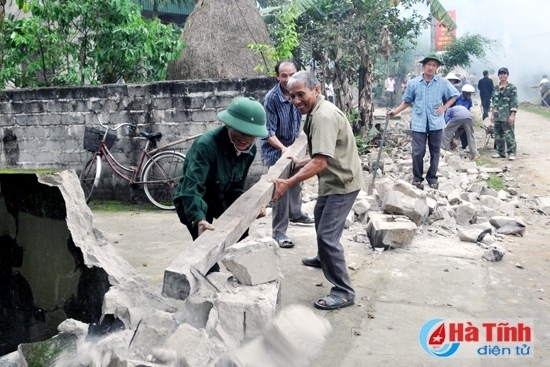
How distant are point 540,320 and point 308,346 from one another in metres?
1.80

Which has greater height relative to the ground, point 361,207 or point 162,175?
point 162,175

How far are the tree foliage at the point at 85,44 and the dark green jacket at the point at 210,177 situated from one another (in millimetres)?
4937

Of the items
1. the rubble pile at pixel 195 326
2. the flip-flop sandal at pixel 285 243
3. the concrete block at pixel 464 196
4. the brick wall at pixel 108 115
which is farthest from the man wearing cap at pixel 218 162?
the concrete block at pixel 464 196

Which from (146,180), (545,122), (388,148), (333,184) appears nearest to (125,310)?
(333,184)

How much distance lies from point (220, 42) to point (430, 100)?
3.07 m

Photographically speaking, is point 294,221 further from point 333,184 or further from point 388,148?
point 388,148

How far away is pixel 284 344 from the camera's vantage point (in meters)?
2.85

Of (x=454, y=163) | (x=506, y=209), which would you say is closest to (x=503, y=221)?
(x=506, y=209)

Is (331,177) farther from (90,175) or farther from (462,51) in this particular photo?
(462,51)

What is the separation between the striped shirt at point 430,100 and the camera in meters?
7.47

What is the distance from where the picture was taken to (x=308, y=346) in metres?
3.19

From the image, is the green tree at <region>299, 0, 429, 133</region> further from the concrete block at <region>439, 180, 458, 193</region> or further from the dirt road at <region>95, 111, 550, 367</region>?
the dirt road at <region>95, 111, 550, 367</region>

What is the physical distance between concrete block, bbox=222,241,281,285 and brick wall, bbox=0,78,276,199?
4.19m

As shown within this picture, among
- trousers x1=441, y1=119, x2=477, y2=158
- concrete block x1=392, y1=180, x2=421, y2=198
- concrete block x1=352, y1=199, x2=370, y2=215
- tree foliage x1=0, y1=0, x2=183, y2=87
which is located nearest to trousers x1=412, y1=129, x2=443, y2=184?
concrete block x1=392, y1=180, x2=421, y2=198
